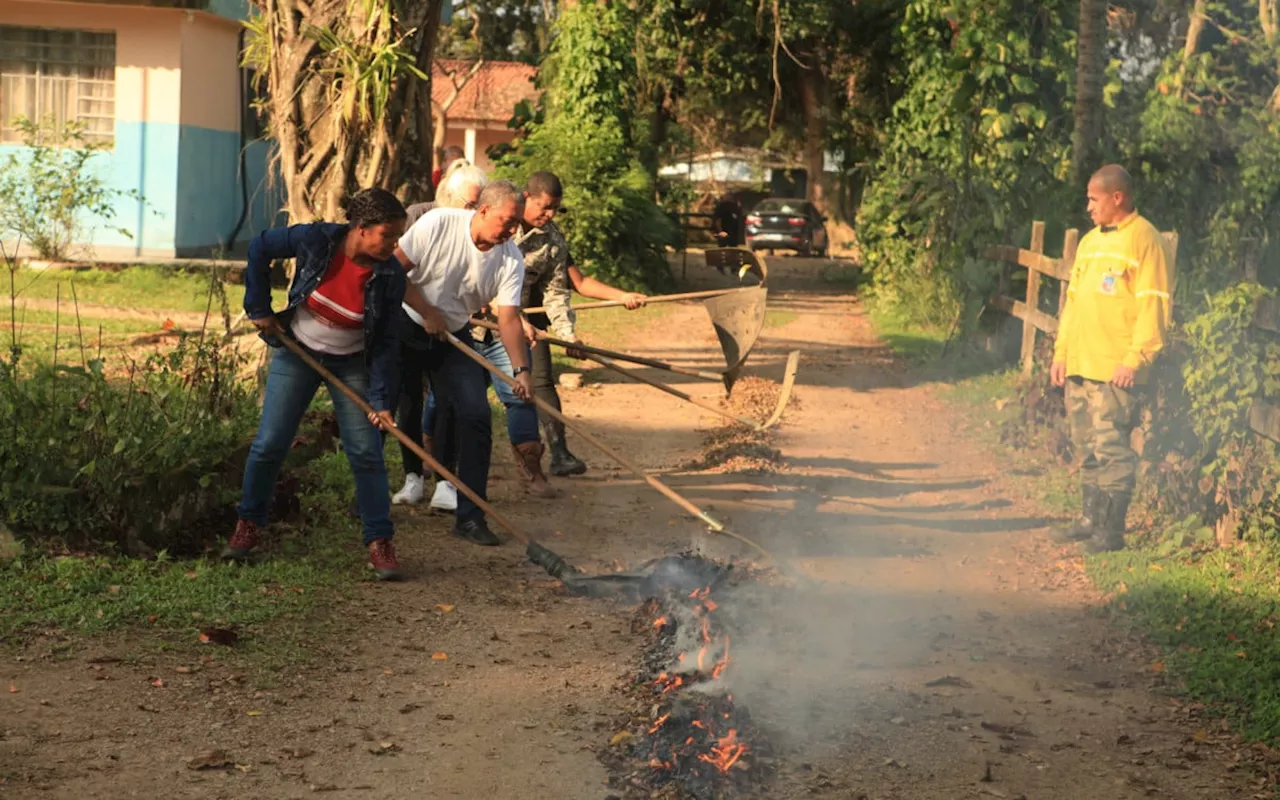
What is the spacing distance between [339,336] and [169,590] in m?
1.35

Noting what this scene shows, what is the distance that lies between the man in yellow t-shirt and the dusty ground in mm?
440

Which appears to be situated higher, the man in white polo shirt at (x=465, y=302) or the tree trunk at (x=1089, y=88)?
the tree trunk at (x=1089, y=88)

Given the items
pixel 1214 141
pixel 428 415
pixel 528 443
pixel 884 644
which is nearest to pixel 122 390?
pixel 428 415

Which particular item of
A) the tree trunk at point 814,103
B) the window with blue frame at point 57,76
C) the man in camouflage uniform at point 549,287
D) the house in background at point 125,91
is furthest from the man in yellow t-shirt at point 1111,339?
the tree trunk at point 814,103

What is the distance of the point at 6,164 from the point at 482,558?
47.8 feet

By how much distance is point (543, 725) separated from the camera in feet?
17.1

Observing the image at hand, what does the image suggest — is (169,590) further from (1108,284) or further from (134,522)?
(1108,284)

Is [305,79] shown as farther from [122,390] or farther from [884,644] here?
[884,644]

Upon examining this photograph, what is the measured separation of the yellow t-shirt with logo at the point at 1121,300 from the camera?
25.2 ft

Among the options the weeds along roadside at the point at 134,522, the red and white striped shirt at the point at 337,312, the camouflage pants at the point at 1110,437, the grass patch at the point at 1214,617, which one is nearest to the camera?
the grass patch at the point at 1214,617

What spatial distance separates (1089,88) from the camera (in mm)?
13484

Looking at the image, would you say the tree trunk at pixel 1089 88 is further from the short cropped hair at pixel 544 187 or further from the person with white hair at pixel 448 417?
the person with white hair at pixel 448 417

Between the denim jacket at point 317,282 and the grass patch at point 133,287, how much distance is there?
975 cm

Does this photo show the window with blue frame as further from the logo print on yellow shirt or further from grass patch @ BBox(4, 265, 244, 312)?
the logo print on yellow shirt
